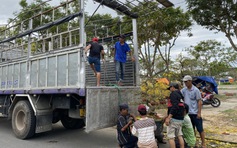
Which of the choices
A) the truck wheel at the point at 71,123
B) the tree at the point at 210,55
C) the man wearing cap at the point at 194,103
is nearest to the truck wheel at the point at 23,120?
the truck wheel at the point at 71,123

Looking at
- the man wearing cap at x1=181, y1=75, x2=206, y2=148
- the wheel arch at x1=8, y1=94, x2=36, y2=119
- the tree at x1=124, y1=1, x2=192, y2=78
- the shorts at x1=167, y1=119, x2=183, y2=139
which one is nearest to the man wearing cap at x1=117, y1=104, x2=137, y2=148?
the shorts at x1=167, y1=119, x2=183, y2=139

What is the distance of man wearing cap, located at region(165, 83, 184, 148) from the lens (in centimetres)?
369

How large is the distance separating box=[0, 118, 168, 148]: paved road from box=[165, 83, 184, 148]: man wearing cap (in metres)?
0.93

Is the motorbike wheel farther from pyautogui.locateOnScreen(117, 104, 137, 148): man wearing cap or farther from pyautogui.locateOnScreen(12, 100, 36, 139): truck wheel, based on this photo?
pyautogui.locateOnScreen(12, 100, 36, 139): truck wheel

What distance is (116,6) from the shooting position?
512cm

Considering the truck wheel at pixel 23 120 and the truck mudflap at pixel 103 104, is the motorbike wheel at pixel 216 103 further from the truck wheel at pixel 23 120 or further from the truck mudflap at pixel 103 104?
the truck wheel at pixel 23 120

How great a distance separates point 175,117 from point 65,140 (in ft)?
10.2

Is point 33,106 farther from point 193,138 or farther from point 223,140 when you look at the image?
point 223,140

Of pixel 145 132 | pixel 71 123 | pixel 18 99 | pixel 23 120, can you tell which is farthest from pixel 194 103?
pixel 18 99

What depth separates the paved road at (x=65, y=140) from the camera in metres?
4.78

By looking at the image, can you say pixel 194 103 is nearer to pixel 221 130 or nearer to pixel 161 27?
pixel 221 130

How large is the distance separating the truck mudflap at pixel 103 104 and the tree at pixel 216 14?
769cm

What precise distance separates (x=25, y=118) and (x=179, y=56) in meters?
12.5

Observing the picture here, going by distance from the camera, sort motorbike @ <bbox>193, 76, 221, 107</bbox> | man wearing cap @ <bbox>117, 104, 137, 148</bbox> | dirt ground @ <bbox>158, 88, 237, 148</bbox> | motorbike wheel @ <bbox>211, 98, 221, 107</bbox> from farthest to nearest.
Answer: motorbike wheel @ <bbox>211, 98, 221, 107</bbox>, motorbike @ <bbox>193, 76, 221, 107</bbox>, dirt ground @ <bbox>158, 88, 237, 148</bbox>, man wearing cap @ <bbox>117, 104, 137, 148</bbox>
